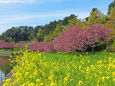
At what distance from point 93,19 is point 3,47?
1779 inches

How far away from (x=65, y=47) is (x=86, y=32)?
3451mm

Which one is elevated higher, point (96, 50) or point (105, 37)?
point (105, 37)

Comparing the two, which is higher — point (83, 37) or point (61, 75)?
point (83, 37)

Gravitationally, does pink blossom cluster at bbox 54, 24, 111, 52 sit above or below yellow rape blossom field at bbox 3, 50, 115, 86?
above

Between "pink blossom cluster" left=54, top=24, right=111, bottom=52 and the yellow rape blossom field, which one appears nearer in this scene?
the yellow rape blossom field

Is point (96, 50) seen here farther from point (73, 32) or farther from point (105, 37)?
point (73, 32)

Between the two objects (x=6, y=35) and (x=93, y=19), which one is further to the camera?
(x=6, y=35)

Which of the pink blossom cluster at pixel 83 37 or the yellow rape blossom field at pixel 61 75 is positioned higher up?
the pink blossom cluster at pixel 83 37

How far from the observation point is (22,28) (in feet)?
305

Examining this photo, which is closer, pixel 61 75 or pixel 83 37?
pixel 61 75

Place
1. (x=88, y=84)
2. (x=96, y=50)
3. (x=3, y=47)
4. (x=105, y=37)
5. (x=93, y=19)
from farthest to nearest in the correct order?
1. (x=3, y=47)
2. (x=93, y=19)
3. (x=96, y=50)
4. (x=105, y=37)
5. (x=88, y=84)

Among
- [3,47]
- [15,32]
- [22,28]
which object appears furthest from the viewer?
[22,28]

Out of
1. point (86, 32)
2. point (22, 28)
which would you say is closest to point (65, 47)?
point (86, 32)

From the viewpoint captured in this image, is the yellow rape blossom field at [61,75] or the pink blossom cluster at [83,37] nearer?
the yellow rape blossom field at [61,75]
